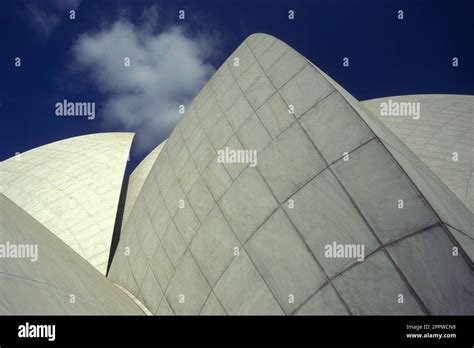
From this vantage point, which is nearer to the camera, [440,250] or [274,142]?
[440,250]

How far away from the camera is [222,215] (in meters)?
7.65

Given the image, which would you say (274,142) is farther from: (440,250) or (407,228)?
(440,250)

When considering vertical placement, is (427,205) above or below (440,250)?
above
